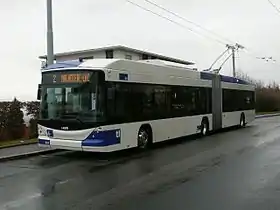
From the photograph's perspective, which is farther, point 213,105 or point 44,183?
point 213,105

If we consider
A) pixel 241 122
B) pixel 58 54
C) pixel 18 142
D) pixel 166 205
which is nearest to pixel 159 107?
pixel 18 142

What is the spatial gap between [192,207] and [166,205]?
46 cm

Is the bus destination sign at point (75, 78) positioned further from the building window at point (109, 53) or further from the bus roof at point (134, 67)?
the building window at point (109, 53)

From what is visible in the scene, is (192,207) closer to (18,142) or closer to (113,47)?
(18,142)

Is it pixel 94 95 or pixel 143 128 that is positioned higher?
pixel 94 95

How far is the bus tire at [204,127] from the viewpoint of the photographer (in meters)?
21.8

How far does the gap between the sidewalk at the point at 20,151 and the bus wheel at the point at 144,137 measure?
3.09m

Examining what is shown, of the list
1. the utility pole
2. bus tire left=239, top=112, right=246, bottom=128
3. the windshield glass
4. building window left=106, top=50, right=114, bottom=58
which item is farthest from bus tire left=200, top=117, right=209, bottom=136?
building window left=106, top=50, right=114, bottom=58

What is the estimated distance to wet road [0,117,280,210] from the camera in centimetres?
796

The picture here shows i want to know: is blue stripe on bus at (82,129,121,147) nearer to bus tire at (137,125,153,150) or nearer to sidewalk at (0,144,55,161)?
bus tire at (137,125,153,150)

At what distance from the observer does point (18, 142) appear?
57.0 ft

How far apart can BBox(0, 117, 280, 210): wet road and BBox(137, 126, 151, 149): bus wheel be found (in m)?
0.40

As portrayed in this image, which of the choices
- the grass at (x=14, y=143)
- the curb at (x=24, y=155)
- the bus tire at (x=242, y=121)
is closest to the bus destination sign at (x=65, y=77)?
the curb at (x=24, y=155)

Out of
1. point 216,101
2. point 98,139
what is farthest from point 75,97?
point 216,101
